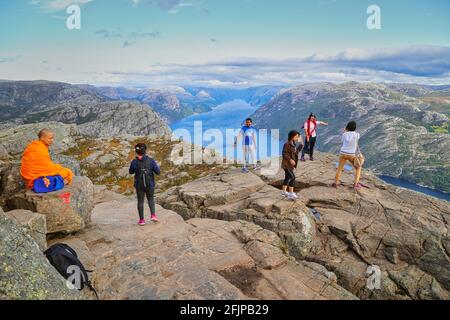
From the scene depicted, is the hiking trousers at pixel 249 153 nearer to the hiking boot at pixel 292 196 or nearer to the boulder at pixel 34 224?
the hiking boot at pixel 292 196

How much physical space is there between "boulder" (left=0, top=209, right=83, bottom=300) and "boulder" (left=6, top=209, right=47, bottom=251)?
2.11 m

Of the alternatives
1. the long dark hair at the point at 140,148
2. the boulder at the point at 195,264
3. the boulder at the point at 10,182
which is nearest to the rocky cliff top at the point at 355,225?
the boulder at the point at 195,264

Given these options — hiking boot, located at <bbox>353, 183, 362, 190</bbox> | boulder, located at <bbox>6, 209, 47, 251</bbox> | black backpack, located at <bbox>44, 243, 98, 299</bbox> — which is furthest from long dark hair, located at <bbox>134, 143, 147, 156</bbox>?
hiking boot, located at <bbox>353, 183, 362, 190</bbox>

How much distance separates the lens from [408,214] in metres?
19.2

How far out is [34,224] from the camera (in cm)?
1185

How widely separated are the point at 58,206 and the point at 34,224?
2.19 m

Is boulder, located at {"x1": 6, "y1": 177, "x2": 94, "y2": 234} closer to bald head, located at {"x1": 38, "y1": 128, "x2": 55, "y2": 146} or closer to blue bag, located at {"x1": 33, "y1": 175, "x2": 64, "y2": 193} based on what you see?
blue bag, located at {"x1": 33, "y1": 175, "x2": 64, "y2": 193}

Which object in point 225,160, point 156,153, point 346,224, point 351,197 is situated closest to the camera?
point 346,224

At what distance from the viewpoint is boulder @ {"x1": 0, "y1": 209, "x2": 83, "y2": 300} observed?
8078mm

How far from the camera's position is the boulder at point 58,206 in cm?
1366

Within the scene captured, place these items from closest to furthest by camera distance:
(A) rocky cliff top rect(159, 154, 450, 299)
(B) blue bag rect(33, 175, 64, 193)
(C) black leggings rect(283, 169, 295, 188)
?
(B) blue bag rect(33, 175, 64, 193)
(A) rocky cliff top rect(159, 154, 450, 299)
(C) black leggings rect(283, 169, 295, 188)

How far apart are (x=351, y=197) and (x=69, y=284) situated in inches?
715

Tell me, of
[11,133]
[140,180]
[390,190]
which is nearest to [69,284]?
[140,180]

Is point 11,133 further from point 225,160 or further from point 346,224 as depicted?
point 346,224
